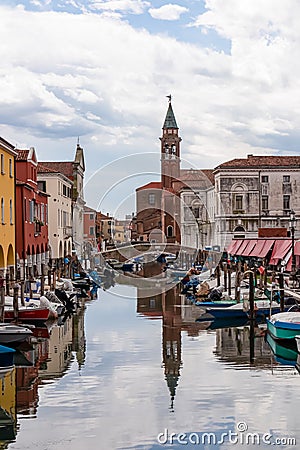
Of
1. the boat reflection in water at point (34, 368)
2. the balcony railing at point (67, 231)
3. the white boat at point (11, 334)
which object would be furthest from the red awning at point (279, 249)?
the white boat at point (11, 334)

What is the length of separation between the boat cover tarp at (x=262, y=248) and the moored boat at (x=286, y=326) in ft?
73.9

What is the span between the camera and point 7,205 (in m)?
32.8

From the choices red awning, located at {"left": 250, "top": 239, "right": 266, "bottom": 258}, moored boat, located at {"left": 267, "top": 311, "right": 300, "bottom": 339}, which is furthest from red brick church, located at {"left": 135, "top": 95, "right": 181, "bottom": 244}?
moored boat, located at {"left": 267, "top": 311, "right": 300, "bottom": 339}

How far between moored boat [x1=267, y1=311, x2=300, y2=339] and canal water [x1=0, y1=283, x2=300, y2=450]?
0.54 m

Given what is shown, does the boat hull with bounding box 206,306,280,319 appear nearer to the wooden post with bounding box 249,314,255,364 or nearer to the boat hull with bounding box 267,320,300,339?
the wooden post with bounding box 249,314,255,364

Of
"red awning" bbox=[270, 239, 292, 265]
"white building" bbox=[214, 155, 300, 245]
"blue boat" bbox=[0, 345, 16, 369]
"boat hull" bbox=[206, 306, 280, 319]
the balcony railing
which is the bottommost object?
"blue boat" bbox=[0, 345, 16, 369]

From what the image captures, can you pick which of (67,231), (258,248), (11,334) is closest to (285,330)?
(11,334)

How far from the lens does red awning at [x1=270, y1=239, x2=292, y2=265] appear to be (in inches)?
1487

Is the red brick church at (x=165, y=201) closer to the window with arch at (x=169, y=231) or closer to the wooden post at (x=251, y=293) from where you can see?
the window with arch at (x=169, y=231)

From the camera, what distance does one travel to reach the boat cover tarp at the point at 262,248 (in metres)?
42.6

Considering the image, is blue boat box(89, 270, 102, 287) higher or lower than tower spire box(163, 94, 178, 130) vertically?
lower

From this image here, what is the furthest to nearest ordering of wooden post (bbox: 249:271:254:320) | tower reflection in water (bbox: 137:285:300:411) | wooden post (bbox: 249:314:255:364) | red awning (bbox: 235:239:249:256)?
red awning (bbox: 235:239:249:256) < wooden post (bbox: 249:271:254:320) < wooden post (bbox: 249:314:255:364) < tower reflection in water (bbox: 137:285:300:411)

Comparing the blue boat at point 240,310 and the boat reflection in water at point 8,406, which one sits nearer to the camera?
the boat reflection in water at point 8,406

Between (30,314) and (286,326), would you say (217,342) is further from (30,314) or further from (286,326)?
(30,314)
